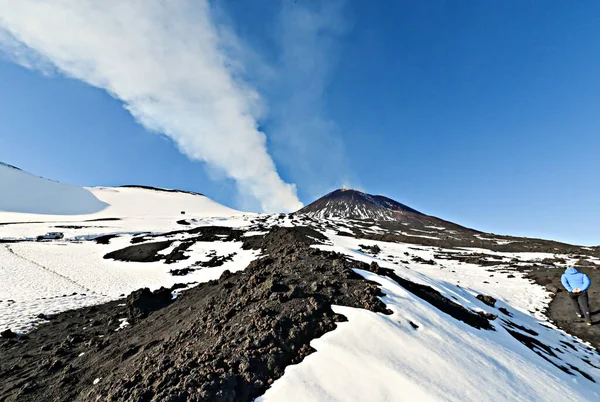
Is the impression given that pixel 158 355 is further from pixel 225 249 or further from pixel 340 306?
pixel 225 249

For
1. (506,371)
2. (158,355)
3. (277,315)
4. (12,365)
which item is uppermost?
(277,315)

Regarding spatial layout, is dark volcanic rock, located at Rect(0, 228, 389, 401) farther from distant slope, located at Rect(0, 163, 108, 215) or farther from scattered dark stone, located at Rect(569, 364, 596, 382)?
distant slope, located at Rect(0, 163, 108, 215)

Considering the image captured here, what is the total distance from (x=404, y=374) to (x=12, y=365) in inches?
542

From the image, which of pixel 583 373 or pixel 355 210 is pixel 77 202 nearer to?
pixel 583 373

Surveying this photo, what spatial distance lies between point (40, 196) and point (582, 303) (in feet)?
462

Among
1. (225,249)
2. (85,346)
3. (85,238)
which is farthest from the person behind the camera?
(85,238)

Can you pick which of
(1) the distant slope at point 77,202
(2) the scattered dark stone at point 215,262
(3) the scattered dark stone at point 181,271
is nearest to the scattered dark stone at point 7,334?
(3) the scattered dark stone at point 181,271

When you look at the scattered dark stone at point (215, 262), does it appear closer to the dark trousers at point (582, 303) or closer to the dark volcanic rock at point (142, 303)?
the dark volcanic rock at point (142, 303)

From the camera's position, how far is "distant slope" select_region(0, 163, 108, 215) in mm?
88625

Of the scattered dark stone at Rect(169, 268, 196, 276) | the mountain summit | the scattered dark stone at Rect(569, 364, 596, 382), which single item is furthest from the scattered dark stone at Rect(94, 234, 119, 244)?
the mountain summit

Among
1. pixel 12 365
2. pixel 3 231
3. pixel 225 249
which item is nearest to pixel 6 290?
pixel 12 365

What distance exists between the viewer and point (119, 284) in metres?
26.1

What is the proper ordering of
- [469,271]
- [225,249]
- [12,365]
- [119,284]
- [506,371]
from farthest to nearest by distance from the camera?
[225,249] < [469,271] < [119,284] < [12,365] < [506,371]

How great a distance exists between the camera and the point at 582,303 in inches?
618
